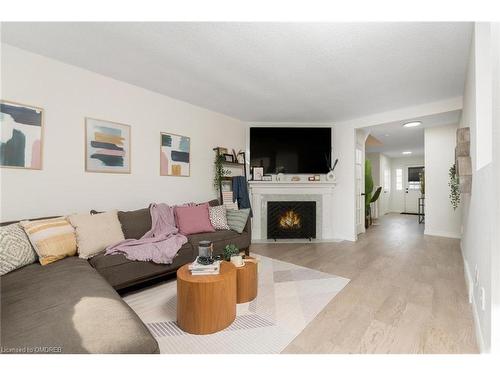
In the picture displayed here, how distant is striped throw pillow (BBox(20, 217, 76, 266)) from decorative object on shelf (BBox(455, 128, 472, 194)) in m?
3.45

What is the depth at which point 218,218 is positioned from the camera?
321cm

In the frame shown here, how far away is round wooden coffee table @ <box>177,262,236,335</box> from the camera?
63.0 inches

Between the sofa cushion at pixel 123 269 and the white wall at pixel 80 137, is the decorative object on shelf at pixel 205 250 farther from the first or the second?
the white wall at pixel 80 137

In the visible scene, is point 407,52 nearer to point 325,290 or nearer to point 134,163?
point 325,290

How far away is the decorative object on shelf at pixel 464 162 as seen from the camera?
79.2 inches

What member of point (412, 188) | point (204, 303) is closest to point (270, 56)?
point (204, 303)

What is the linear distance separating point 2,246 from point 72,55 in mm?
1810

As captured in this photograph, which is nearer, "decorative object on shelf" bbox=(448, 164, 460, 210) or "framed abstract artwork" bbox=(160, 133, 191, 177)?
"decorative object on shelf" bbox=(448, 164, 460, 210)

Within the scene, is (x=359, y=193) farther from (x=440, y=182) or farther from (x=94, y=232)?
(x=94, y=232)

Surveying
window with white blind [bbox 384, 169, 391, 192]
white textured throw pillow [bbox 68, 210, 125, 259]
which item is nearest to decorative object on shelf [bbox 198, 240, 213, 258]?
white textured throw pillow [bbox 68, 210, 125, 259]

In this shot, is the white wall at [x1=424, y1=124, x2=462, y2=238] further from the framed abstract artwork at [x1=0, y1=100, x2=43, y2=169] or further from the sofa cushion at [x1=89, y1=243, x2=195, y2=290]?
the framed abstract artwork at [x1=0, y1=100, x2=43, y2=169]

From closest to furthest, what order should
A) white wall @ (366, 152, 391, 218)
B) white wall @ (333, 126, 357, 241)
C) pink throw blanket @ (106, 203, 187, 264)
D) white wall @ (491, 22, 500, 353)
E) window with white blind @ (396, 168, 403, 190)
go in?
white wall @ (491, 22, 500, 353) < pink throw blanket @ (106, 203, 187, 264) < white wall @ (333, 126, 357, 241) < white wall @ (366, 152, 391, 218) < window with white blind @ (396, 168, 403, 190)

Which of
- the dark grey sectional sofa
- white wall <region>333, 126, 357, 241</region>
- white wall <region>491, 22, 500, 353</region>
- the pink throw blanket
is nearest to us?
the dark grey sectional sofa

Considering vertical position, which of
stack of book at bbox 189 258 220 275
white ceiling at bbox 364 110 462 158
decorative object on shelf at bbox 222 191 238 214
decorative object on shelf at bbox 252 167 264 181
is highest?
white ceiling at bbox 364 110 462 158
